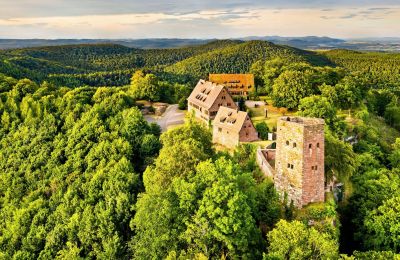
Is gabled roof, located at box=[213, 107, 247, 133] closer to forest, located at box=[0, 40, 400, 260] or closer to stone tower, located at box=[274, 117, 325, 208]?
forest, located at box=[0, 40, 400, 260]

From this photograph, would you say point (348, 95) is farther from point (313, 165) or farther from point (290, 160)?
point (290, 160)

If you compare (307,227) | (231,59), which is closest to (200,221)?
(307,227)

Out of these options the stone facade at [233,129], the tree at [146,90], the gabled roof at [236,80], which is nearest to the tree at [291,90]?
the gabled roof at [236,80]

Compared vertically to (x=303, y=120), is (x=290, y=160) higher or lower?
lower

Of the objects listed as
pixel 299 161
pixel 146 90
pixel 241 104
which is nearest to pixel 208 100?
pixel 241 104

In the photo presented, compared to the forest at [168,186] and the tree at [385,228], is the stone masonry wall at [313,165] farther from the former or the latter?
the tree at [385,228]

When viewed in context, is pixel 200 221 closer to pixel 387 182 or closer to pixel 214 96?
pixel 387 182

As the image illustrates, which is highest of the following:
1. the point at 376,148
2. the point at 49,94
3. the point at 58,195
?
the point at 49,94
